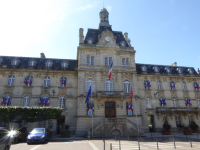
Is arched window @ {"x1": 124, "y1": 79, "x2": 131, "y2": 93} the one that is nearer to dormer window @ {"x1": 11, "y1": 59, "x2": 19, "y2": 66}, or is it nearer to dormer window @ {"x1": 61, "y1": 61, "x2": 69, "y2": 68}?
dormer window @ {"x1": 61, "y1": 61, "x2": 69, "y2": 68}

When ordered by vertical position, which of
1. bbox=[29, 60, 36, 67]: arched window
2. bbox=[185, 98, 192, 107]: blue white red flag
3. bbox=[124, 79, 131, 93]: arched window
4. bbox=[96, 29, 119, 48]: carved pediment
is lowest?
bbox=[185, 98, 192, 107]: blue white red flag

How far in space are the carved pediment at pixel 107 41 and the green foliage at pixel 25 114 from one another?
15.9 meters

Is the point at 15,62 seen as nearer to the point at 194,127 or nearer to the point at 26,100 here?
the point at 26,100

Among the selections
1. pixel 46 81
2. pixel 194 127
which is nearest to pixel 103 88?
pixel 46 81

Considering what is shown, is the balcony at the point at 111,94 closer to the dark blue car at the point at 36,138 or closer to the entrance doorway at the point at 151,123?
the entrance doorway at the point at 151,123

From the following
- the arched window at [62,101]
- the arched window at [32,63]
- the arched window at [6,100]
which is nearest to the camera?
the arched window at [6,100]

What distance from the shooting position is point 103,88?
2575cm

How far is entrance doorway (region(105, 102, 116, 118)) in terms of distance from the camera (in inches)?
967

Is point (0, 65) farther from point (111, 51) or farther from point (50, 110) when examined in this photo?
point (111, 51)

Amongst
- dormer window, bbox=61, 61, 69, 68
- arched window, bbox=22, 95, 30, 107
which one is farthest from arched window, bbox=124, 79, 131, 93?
arched window, bbox=22, 95, 30, 107

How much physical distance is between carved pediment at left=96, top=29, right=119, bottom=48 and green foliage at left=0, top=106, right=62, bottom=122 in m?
15.9

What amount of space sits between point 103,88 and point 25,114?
13.0 m

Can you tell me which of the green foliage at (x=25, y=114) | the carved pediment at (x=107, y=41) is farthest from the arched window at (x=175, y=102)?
the green foliage at (x=25, y=114)

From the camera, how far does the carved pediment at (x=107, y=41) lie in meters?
28.6
